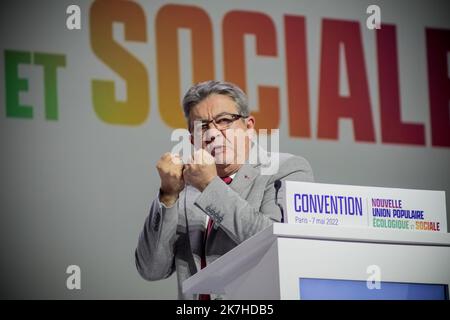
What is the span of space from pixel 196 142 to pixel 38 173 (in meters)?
1.25

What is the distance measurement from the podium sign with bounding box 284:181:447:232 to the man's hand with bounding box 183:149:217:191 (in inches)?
24.4

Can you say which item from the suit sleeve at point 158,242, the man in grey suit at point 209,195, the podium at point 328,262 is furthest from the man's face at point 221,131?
the podium at point 328,262

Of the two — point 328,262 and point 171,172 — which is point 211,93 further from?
point 328,262

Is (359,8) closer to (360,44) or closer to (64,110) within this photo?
(360,44)

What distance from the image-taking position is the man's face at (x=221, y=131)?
3066 millimetres

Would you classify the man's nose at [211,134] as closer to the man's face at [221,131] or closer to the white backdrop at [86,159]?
the man's face at [221,131]

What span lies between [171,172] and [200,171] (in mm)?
105

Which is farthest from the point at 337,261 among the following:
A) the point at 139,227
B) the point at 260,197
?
the point at 139,227

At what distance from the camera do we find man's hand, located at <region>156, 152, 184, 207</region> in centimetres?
270

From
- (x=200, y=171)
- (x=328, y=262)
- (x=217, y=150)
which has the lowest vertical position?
(x=328, y=262)

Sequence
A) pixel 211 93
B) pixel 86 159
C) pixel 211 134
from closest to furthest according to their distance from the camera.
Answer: pixel 211 134, pixel 211 93, pixel 86 159

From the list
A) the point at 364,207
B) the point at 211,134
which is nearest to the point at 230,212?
the point at 211,134

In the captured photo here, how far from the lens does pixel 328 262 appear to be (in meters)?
1.97

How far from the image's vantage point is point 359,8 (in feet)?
15.5
